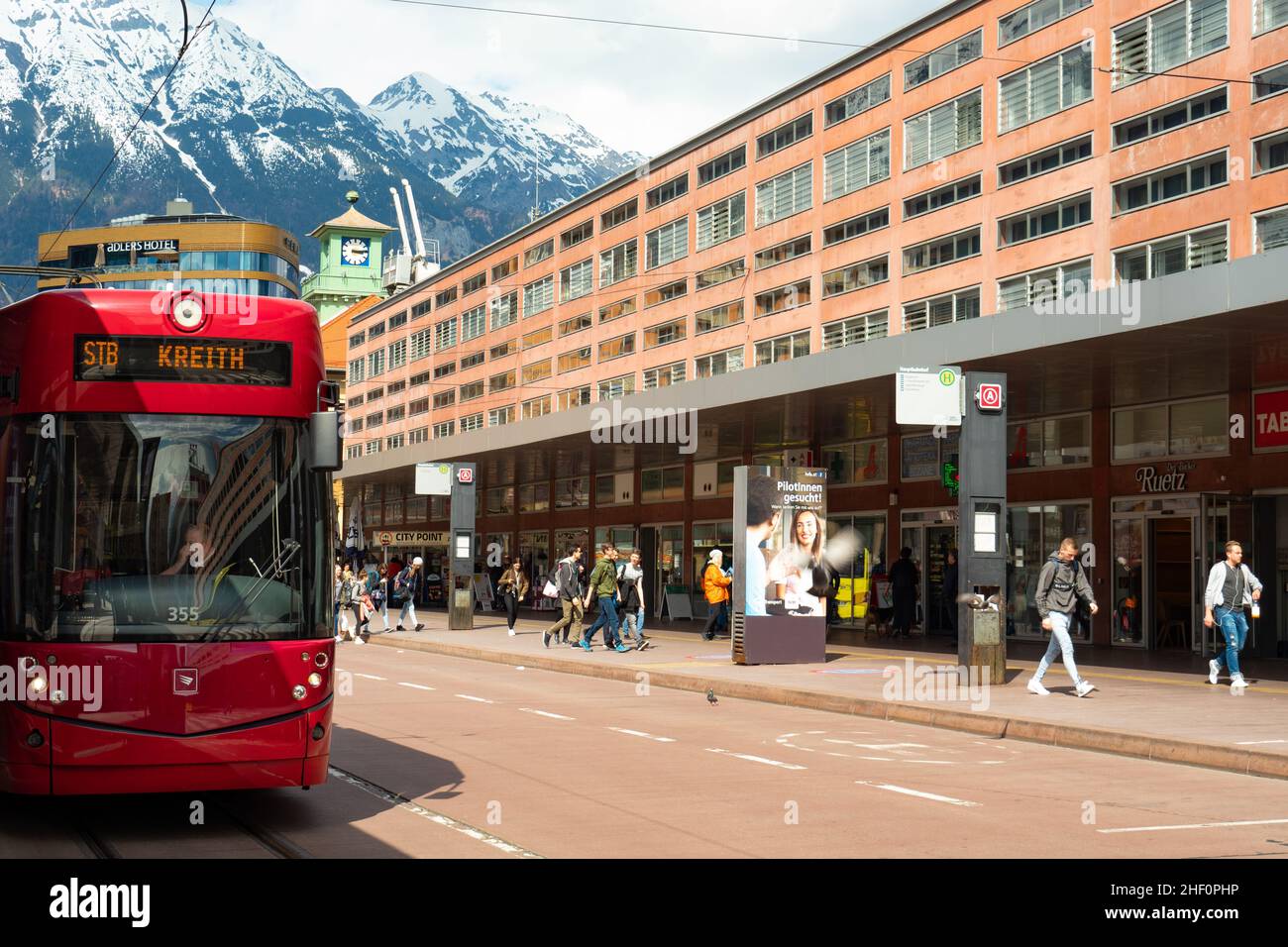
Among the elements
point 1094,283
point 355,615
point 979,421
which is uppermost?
point 1094,283

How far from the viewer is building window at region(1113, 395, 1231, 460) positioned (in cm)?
2592

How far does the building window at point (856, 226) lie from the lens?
43.9 m

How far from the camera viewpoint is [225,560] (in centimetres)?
877

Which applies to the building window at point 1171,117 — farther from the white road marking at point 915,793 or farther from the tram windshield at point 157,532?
the tram windshield at point 157,532

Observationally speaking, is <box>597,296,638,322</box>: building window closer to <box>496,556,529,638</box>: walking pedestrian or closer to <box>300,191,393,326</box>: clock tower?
<box>496,556,529,638</box>: walking pedestrian

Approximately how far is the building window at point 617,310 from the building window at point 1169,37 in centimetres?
2649

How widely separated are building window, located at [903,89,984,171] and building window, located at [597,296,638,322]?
59.6 ft

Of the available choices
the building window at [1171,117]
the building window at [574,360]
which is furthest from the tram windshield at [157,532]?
the building window at [574,360]

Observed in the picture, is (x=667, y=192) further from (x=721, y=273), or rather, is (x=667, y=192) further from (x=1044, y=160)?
(x=1044, y=160)

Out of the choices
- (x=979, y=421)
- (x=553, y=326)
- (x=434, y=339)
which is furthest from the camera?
(x=434, y=339)

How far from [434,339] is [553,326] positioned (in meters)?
17.7

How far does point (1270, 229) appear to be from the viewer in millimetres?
31438
